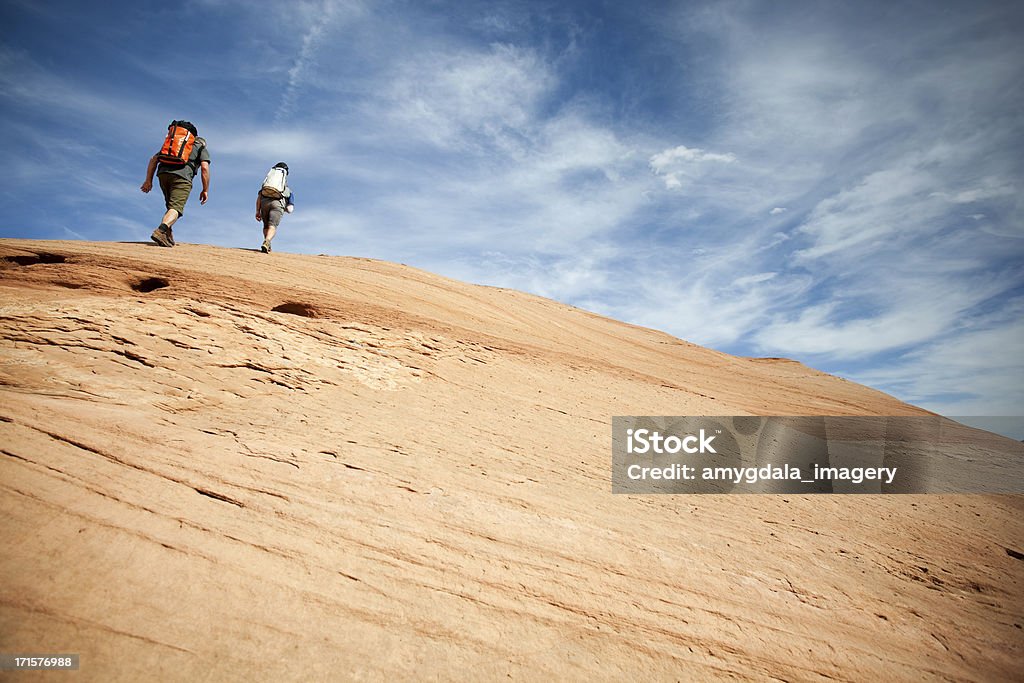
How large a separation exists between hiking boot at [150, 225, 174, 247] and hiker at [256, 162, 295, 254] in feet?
4.87

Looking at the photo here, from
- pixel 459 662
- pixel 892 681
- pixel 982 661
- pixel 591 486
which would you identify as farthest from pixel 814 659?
pixel 459 662

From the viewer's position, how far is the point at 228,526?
248cm

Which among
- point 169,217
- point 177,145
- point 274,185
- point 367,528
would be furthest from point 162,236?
point 367,528

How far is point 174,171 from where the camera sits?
6.38m

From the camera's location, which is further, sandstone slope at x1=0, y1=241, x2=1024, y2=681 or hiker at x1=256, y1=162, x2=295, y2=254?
hiker at x1=256, y1=162, x2=295, y2=254

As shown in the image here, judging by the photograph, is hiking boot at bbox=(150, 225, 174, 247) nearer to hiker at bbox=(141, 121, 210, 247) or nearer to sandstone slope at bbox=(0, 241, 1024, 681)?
hiker at bbox=(141, 121, 210, 247)

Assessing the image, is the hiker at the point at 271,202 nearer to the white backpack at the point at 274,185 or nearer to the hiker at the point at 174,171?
the white backpack at the point at 274,185

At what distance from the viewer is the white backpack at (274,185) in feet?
25.8

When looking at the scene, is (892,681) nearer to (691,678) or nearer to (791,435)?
(691,678)

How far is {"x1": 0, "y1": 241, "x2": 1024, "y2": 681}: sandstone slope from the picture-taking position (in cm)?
203

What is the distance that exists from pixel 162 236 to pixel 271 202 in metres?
2.00

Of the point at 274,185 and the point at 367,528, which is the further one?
the point at 274,185

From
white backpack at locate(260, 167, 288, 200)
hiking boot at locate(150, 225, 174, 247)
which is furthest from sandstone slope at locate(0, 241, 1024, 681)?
white backpack at locate(260, 167, 288, 200)

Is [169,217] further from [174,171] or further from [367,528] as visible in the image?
[367,528]
